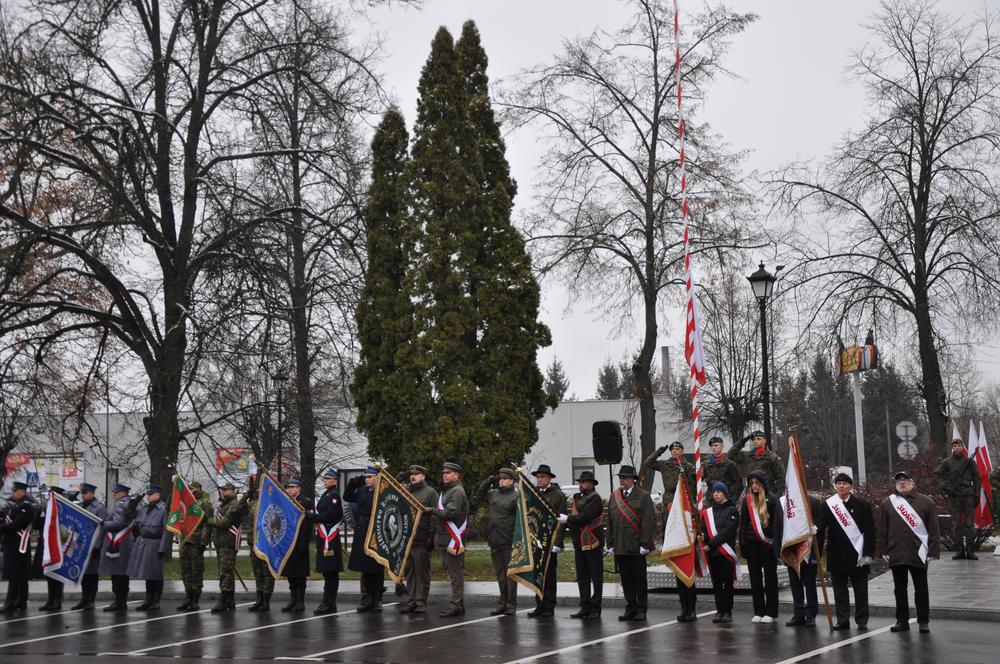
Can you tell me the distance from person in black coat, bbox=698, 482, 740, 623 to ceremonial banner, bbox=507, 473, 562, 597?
2179 millimetres

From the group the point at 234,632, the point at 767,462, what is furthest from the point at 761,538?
the point at 234,632

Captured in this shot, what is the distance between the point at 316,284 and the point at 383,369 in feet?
11.5

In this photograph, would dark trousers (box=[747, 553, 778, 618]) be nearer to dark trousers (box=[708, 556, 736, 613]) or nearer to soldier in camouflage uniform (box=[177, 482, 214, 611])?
dark trousers (box=[708, 556, 736, 613])

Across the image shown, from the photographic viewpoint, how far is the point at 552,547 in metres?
15.5

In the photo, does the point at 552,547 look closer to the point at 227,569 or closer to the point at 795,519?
the point at 795,519

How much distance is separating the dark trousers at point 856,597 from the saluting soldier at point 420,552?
18.7 feet

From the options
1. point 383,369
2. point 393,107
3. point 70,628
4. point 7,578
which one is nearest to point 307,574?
point 70,628

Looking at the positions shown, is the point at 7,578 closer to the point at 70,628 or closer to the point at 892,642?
the point at 70,628

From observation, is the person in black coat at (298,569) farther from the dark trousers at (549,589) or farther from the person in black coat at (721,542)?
the person in black coat at (721,542)

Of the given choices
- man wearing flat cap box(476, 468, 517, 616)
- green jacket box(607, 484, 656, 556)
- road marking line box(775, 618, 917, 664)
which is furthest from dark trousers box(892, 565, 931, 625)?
man wearing flat cap box(476, 468, 517, 616)

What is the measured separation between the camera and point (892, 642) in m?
12.0

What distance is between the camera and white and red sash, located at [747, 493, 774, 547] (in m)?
13.6

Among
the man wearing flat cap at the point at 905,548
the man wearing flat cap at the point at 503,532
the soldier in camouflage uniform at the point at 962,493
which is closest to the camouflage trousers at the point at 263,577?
the man wearing flat cap at the point at 503,532

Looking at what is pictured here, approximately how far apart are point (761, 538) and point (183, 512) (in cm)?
940
